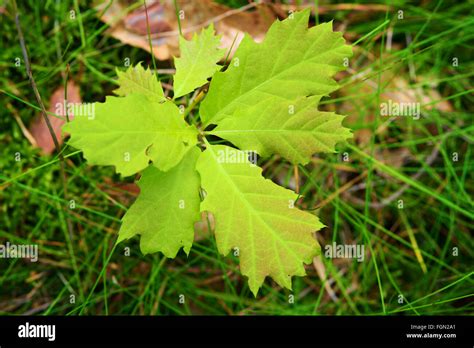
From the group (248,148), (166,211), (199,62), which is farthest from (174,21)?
(166,211)

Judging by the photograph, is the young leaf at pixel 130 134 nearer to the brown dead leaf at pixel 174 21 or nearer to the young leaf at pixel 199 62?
the young leaf at pixel 199 62

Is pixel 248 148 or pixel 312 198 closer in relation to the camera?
pixel 248 148

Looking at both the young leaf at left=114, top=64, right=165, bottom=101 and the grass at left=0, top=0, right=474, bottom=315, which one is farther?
the grass at left=0, top=0, right=474, bottom=315

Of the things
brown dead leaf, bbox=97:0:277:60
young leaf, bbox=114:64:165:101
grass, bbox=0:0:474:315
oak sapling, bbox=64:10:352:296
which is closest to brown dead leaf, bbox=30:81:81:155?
grass, bbox=0:0:474:315

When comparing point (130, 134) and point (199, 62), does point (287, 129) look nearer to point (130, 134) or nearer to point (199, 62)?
point (199, 62)

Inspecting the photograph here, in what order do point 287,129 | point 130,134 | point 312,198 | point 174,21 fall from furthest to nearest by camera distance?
point 312,198 → point 174,21 → point 287,129 → point 130,134

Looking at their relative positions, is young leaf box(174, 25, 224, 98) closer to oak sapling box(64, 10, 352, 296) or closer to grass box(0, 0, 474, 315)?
oak sapling box(64, 10, 352, 296)

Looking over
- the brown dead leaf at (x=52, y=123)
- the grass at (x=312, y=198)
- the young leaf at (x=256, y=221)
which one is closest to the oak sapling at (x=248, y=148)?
the young leaf at (x=256, y=221)
